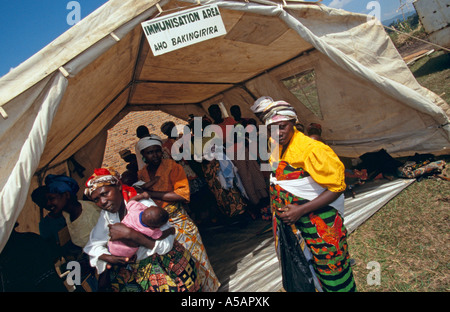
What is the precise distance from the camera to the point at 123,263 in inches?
78.2

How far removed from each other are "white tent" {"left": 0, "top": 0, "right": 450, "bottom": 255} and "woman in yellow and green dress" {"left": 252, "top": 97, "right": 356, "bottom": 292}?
1.63 metres

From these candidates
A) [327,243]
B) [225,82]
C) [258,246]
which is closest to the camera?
[327,243]

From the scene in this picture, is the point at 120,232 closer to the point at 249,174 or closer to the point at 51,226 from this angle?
the point at 51,226

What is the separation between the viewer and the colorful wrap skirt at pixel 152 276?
208 cm

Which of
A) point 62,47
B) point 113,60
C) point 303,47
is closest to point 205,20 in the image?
point 113,60

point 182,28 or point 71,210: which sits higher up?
point 182,28

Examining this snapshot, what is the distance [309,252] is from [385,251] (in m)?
1.41

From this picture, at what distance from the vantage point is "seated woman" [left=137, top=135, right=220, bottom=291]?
258 centimetres

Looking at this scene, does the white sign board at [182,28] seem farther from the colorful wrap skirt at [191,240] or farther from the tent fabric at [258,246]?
the tent fabric at [258,246]

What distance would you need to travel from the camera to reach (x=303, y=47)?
417 cm

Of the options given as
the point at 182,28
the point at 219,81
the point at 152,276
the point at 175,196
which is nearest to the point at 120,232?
the point at 152,276

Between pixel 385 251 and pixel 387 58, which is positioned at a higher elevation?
pixel 387 58

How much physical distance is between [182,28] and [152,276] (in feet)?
7.56
